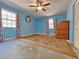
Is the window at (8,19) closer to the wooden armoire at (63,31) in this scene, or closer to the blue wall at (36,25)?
the blue wall at (36,25)

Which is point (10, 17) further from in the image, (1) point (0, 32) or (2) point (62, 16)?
(2) point (62, 16)

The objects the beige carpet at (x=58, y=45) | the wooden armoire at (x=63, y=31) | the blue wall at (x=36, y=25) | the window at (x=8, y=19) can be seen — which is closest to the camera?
the beige carpet at (x=58, y=45)

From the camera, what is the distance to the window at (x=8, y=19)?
21.7 ft

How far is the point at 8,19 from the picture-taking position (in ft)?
23.4

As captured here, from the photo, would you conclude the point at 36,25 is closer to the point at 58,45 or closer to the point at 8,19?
the point at 8,19

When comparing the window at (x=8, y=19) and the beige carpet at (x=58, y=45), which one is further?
the window at (x=8, y=19)

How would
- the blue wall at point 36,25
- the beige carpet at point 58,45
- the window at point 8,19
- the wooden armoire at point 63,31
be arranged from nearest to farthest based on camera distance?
the beige carpet at point 58,45
the window at point 8,19
the wooden armoire at point 63,31
the blue wall at point 36,25

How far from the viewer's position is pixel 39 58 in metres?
2.75

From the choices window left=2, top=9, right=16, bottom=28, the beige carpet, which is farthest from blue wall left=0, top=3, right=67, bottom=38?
the beige carpet

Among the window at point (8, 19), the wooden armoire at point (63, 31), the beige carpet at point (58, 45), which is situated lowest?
the beige carpet at point (58, 45)

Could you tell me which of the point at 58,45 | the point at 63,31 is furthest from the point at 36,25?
the point at 58,45

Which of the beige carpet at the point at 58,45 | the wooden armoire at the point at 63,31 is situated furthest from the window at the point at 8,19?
the wooden armoire at the point at 63,31

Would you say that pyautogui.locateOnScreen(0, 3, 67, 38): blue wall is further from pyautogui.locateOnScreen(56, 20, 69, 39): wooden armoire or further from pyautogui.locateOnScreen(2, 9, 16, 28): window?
pyautogui.locateOnScreen(56, 20, 69, 39): wooden armoire

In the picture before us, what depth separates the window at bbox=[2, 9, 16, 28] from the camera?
6.62 meters
